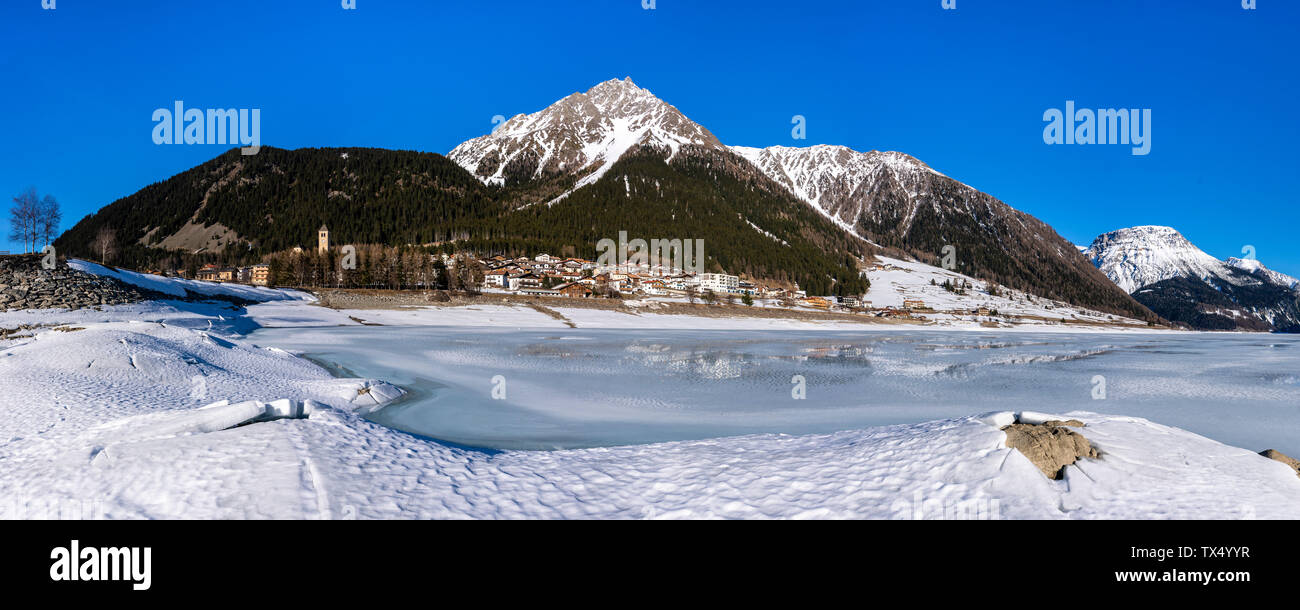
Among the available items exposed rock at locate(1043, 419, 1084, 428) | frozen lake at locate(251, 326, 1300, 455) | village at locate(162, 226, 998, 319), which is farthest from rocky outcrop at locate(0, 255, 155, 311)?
village at locate(162, 226, 998, 319)

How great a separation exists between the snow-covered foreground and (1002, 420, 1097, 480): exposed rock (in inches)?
6.7

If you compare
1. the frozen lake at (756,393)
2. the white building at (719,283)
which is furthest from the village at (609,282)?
the frozen lake at (756,393)

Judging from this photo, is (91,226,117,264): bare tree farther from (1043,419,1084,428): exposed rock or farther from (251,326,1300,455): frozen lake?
(1043,419,1084,428): exposed rock

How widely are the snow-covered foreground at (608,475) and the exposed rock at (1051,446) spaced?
0.17 metres

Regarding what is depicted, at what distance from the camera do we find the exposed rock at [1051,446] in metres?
5.36

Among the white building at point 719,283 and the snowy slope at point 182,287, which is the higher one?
the white building at point 719,283

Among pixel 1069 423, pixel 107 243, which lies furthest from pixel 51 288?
pixel 107 243

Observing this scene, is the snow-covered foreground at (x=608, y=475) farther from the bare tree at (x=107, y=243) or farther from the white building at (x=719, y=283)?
the bare tree at (x=107, y=243)

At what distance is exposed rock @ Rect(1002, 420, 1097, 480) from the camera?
536 cm

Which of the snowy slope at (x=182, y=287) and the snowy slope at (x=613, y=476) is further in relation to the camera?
the snowy slope at (x=182, y=287)

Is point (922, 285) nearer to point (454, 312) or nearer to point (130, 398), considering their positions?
point (454, 312)
